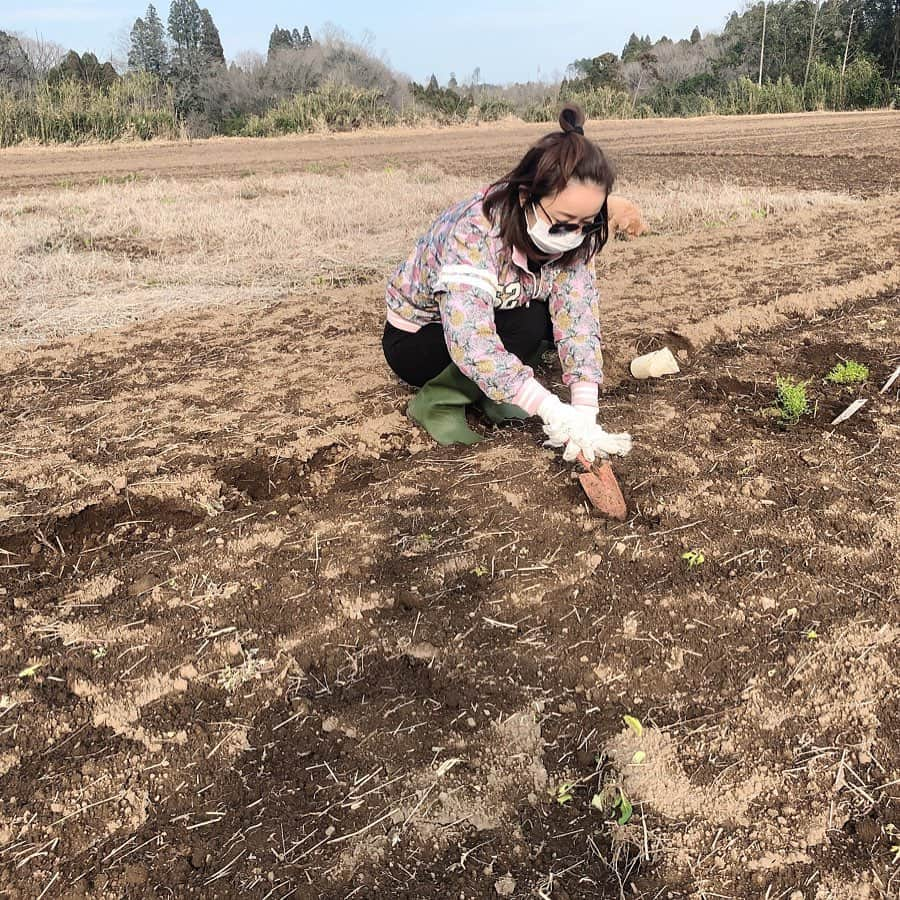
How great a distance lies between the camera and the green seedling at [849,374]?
3828 millimetres

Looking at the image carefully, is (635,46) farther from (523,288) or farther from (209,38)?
(523,288)

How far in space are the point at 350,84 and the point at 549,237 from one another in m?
23.2

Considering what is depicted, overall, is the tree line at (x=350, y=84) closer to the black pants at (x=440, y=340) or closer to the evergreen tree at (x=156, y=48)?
the evergreen tree at (x=156, y=48)

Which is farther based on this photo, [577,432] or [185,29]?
[185,29]

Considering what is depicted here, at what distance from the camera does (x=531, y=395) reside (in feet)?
8.79

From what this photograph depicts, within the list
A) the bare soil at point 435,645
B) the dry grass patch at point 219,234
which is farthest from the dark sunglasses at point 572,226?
the dry grass patch at point 219,234

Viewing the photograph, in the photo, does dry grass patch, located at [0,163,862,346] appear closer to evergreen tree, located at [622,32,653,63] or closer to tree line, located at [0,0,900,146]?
tree line, located at [0,0,900,146]

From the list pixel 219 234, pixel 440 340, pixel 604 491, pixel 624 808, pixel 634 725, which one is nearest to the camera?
pixel 624 808

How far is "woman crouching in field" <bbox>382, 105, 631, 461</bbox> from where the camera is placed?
8.16 feet

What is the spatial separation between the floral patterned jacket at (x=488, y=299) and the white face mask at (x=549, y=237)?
4.3 inches

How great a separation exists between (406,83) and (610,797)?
28.4 metres

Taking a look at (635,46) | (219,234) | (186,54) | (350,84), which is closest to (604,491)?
(219,234)

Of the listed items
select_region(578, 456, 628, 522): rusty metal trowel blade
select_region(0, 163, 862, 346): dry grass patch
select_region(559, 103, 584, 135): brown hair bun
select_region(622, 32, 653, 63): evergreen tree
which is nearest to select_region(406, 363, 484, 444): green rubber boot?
select_region(578, 456, 628, 522): rusty metal trowel blade

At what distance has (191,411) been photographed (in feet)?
12.4
